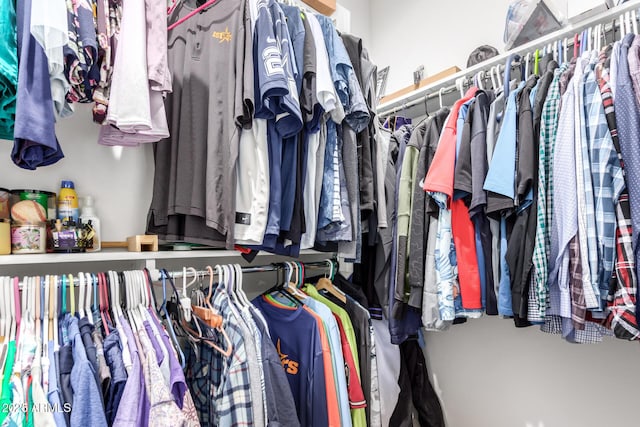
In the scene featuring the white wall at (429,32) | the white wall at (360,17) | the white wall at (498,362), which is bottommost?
the white wall at (498,362)

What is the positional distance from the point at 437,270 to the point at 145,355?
91 cm

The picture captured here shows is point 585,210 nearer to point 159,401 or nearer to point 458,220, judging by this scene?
point 458,220

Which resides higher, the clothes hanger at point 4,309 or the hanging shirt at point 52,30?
the hanging shirt at point 52,30

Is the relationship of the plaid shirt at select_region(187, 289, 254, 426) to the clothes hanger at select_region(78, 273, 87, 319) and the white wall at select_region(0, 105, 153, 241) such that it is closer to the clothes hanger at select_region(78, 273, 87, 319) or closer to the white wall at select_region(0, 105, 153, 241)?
the clothes hanger at select_region(78, 273, 87, 319)

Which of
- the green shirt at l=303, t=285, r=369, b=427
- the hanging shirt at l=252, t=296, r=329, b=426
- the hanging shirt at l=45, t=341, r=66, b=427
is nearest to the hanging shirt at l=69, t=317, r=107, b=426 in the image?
the hanging shirt at l=45, t=341, r=66, b=427

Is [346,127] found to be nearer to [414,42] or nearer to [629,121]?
[629,121]

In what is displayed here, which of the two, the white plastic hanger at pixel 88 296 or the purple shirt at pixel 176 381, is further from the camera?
the white plastic hanger at pixel 88 296

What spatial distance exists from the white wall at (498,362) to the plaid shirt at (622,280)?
0.58 m

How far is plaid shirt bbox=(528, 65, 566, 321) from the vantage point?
103cm

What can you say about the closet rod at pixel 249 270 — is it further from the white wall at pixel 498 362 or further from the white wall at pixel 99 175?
the white wall at pixel 498 362

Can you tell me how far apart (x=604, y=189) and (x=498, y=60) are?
725mm

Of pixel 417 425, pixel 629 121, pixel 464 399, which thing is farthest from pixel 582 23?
pixel 417 425

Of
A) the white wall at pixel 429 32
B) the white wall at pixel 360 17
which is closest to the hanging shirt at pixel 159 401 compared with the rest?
the white wall at pixel 429 32

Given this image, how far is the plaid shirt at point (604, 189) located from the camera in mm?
914
